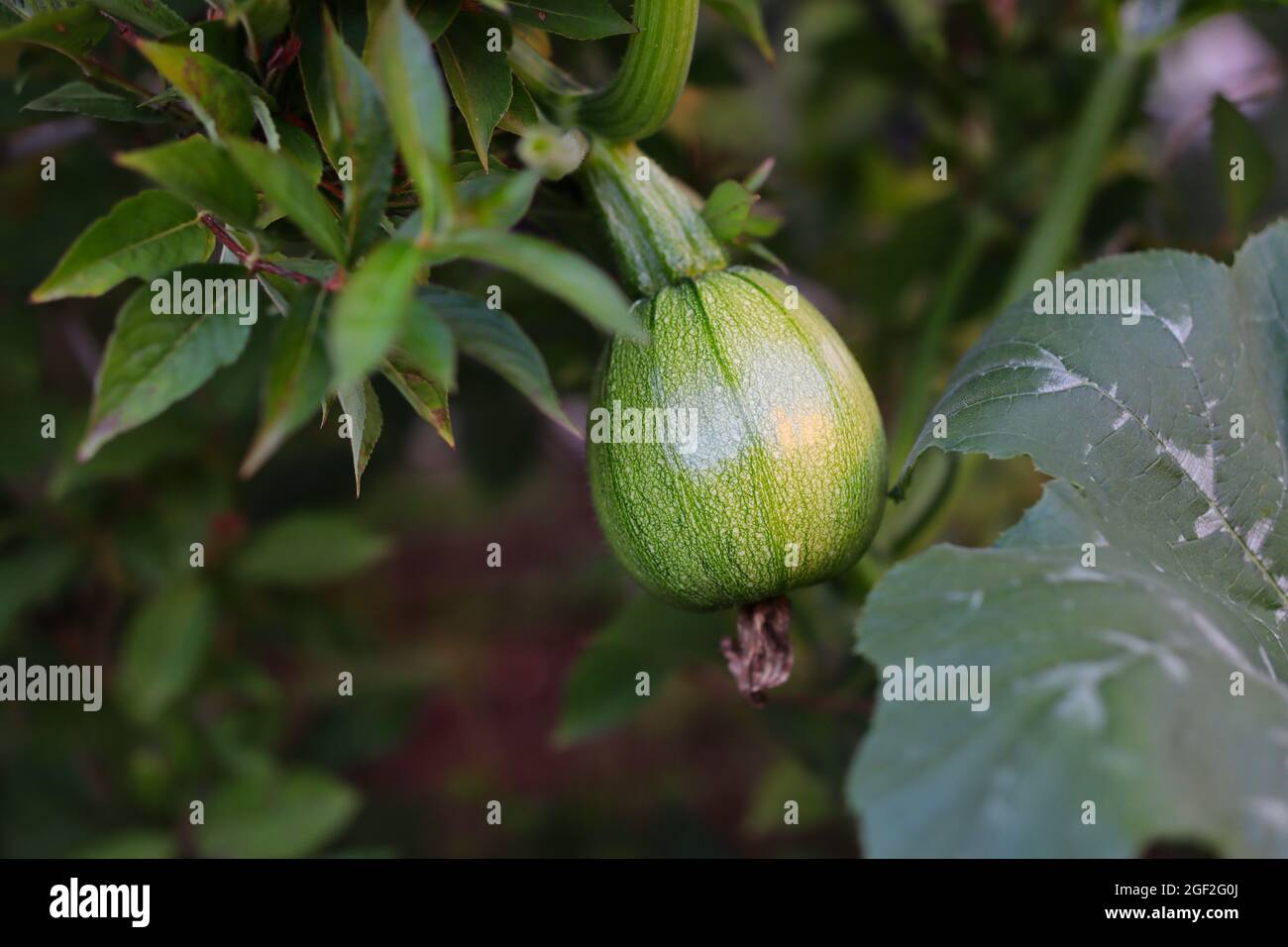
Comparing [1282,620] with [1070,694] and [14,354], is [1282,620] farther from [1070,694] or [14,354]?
[14,354]

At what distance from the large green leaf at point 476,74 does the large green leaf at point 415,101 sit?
8.8 inches

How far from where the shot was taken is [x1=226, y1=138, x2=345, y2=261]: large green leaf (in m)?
0.72

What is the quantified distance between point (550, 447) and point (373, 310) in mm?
2174

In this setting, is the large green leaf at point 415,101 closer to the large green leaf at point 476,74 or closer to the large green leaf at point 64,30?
the large green leaf at point 476,74

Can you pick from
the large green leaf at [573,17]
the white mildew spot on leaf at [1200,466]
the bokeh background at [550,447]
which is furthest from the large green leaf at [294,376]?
the white mildew spot on leaf at [1200,466]

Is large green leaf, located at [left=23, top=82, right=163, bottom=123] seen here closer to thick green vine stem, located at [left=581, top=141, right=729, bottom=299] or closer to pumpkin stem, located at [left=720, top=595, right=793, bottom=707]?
thick green vine stem, located at [left=581, top=141, right=729, bottom=299]

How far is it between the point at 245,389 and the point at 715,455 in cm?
96

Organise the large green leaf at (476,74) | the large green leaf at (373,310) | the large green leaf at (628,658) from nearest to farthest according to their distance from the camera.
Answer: the large green leaf at (373,310)
the large green leaf at (476,74)
the large green leaf at (628,658)

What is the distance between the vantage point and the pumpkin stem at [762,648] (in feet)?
3.70

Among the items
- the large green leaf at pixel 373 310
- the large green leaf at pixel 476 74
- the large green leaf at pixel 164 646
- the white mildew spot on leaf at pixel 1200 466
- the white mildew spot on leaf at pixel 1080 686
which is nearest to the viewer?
the large green leaf at pixel 373 310
